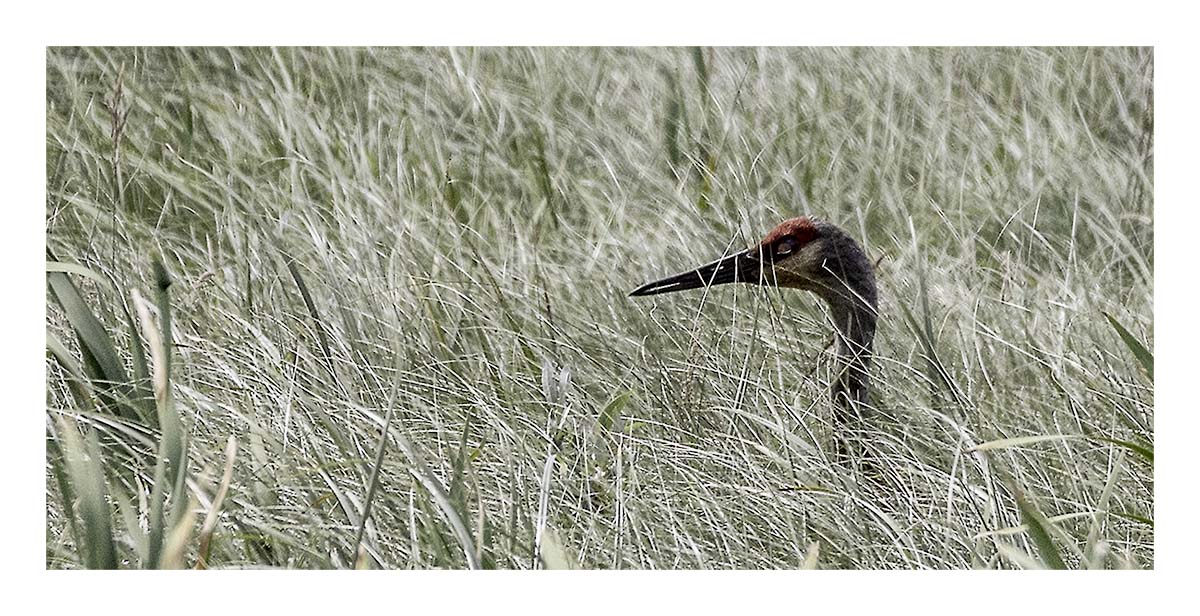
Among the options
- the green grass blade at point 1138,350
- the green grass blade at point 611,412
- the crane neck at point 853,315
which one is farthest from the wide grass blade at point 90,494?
the green grass blade at point 1138,350

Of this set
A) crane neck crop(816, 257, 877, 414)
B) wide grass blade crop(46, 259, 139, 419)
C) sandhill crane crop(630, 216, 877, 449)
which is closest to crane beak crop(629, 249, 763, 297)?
sandhill crane crop(630, 216, 877, 449)

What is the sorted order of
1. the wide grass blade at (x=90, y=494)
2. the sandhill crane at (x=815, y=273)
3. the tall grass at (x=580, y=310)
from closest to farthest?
the wide grass blade at (x=90, y=494) → the tall grass at (x=580, y=310) → the sandhill crane at (x=815, y=273)

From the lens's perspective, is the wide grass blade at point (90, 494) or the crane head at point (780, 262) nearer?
the wide grass blade at point (90, 494)

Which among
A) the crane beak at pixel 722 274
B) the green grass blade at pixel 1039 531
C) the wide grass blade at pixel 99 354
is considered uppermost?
the crane beak at pixel 722 274

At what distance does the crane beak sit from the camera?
295cm

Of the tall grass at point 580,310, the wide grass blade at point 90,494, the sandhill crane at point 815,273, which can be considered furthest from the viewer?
the sandhill crane at point 815,273

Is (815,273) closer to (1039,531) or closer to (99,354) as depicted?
(1039,531)

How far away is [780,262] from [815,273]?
7 centimetres

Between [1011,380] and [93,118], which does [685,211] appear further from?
[93,118]

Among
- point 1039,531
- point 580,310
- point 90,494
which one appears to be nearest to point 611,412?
point 580,310

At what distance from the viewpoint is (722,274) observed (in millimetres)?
2949

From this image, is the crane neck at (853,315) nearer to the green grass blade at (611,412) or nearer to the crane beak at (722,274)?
the crane beak at (722,274)

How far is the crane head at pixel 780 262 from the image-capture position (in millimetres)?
2938
